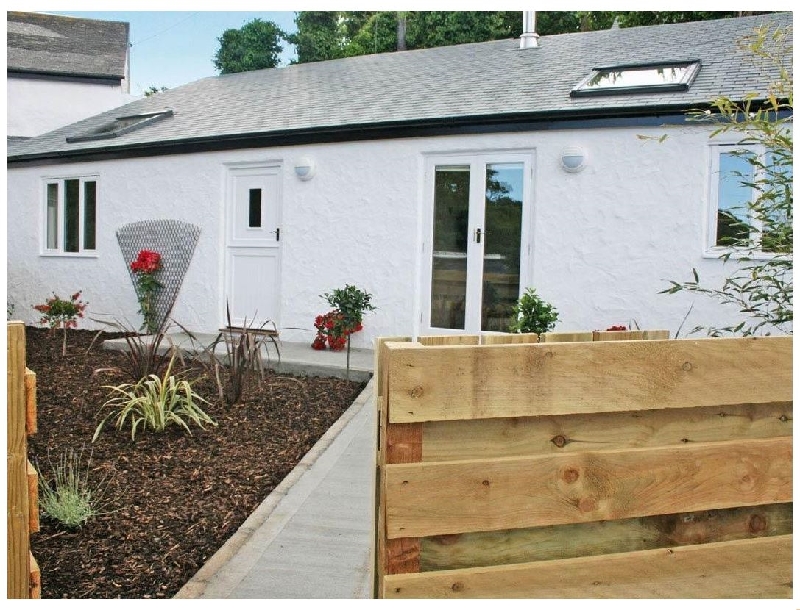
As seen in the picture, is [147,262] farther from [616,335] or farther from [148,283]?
[616,335]

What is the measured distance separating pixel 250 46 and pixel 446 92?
2063 centimetres

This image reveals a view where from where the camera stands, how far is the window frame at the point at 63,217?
36.8 feet

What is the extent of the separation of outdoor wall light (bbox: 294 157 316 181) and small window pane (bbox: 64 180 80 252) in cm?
450

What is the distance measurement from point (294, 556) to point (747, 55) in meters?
7.82

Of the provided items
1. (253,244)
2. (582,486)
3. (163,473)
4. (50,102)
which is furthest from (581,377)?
(50,102)

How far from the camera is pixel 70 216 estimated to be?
11578mm

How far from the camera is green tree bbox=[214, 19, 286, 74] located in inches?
1083

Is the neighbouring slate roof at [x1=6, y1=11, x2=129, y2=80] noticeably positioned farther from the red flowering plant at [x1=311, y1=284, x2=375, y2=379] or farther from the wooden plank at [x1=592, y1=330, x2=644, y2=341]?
the wooden plank at [x1=592, y1=330, x2=644, y2=341]

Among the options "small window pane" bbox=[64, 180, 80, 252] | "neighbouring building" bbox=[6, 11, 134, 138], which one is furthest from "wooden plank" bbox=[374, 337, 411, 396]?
"neighbouring building" bbox=[6, 11, 134, 138]

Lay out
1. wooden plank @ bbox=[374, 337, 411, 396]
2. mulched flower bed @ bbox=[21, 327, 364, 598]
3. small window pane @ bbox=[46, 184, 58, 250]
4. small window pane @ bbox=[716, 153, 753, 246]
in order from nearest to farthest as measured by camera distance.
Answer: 1. wooden plank @ bbox=[374, 337, 411, 396]
2. mulched flower bed @ bbox=[21, 327, 364, 598]
3. small window pane @ bbox=[716, 153, 753, 246]
4. small window pane @ bbox=[46, 184, 58, 250]

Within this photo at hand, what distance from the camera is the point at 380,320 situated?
28.2 ft

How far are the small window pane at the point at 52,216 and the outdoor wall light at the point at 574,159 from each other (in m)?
8.39
